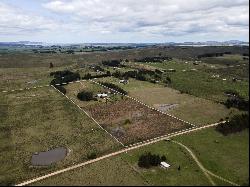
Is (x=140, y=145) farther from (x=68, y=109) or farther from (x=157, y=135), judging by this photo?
(x=68, y=109)

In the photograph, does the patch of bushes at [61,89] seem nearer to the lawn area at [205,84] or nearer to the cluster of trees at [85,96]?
the cluster of trees at [85,96]

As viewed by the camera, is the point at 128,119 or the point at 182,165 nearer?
the point at 182,165

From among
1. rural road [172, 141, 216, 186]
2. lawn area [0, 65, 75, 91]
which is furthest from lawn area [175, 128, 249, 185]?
lawn area [0, 65, 75, 91]

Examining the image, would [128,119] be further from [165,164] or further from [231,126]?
[165,164]

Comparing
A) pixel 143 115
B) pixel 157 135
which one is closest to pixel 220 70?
pixel 143 115

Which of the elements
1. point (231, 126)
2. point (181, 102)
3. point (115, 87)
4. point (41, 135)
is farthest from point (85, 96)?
point (231, 126)

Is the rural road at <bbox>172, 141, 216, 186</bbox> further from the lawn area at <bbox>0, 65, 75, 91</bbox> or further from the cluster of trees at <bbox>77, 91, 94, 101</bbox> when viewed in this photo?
the lawn area at <bbox>0, 65, 75, 91</bbox>

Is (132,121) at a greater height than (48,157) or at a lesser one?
greater
